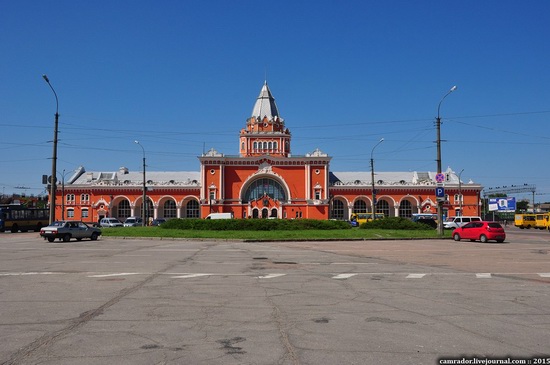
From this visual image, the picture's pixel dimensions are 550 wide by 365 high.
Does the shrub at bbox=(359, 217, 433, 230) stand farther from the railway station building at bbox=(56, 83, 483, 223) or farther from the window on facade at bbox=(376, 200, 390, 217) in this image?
the window on facade at bbox=(376, 200, 390, 217)

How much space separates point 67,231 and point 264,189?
5125cm

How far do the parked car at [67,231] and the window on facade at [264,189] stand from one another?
48.1 metres

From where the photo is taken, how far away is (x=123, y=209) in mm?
86625

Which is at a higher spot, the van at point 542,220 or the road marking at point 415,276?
the van at point 542,220

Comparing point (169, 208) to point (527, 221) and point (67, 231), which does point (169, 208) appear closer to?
point (67, 231)

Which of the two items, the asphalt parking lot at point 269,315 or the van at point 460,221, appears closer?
the asphalt parking lot at point 269,315

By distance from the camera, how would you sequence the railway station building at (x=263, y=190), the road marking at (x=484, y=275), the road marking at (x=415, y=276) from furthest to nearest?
1. the railway station building at (x=263, y=190)
2. the road marking at (x=484, y=275)
3. the road marking at (x=415, y=276)

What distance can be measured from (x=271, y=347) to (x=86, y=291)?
588cm

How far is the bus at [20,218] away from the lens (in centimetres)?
5122

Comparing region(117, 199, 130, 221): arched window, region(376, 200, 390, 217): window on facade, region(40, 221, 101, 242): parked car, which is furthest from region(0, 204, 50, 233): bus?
region(376, 200, 390, 217): window on facade

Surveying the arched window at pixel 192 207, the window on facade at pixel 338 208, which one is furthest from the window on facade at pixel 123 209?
the window on facade at pixel 338 208

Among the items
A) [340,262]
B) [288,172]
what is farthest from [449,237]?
[288,172]

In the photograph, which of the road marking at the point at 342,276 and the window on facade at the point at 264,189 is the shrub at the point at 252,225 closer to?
the road marking at the point at 342,276

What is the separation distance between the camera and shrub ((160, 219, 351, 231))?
40969 mm
